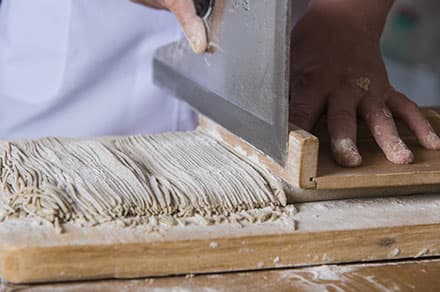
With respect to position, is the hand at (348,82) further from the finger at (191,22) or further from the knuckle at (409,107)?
the finger at (191,22)

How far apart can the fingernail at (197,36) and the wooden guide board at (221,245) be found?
285 millimetres

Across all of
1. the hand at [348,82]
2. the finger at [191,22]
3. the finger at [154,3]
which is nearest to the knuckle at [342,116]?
the hand at [348,82]

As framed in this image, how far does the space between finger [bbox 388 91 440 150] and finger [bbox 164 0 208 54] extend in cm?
32

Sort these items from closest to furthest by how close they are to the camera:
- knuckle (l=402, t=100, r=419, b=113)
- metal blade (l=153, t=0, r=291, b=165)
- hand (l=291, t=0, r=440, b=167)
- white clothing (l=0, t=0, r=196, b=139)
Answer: metal blade (l=153, t=0, r=291, b=165) → hand (l=291, t=0, r=440, b=167) → knuckle (l=402, t=100, r=419, b=113) → white clothing (l=0, t=0, r=196, b=139)

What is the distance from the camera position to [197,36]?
117 centimetres

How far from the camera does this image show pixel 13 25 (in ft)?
5.18

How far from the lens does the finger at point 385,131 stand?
1.10 meters

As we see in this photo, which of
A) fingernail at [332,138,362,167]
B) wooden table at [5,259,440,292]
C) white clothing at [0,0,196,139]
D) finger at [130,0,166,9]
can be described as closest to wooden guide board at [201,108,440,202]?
fingernail at [332,138,362,167]

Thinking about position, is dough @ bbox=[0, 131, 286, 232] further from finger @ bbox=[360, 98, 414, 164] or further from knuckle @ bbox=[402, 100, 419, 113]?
knuckle @ bbox=[402, 100, 419, 113]

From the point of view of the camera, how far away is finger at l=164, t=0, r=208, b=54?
1165 millimetres

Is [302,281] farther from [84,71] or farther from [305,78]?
[84,71]

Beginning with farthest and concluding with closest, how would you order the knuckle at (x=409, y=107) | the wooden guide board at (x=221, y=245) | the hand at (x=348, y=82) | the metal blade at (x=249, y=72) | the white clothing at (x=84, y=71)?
the white clothing at (x=84, y=71)
the knuckle at (x=409, y=107)
the hand at (x=348, y=82)
the metal blade at (x=249, y=72)
the wooden guide board at (x=221, y=245)

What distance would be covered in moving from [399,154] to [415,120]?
0.15 meters

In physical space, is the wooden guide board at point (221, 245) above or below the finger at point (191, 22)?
below
